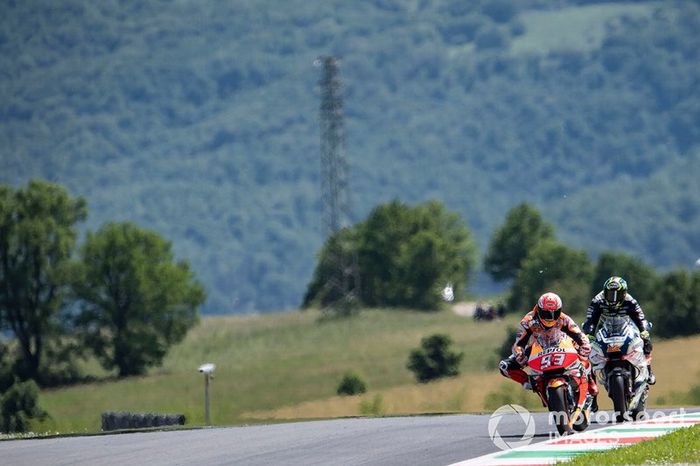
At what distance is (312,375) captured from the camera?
76.1 meters

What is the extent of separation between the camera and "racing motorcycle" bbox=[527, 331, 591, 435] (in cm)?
1920

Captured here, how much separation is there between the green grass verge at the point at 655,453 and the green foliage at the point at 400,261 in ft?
310

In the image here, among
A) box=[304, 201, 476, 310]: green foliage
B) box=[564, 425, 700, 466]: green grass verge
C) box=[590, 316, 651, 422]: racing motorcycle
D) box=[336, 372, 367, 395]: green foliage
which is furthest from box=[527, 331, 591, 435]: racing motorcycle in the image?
box=[304, 201, 476, 310]: green foliage

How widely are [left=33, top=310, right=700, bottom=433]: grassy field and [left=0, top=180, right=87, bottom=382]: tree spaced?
6.22 metres

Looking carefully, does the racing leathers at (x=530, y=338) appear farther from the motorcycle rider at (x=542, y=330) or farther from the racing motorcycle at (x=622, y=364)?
the racing motorcycle at (x=622, y=364)

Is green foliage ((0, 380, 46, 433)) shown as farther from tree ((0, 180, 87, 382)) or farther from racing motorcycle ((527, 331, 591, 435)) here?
tree ((0, 180, 87, 382))

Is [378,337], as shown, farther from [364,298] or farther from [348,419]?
[348,419]

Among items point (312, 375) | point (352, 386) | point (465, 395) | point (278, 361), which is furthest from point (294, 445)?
point (278, 361)

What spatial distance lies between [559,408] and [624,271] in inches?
3391

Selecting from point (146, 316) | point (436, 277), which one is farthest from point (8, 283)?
point (436, 277)

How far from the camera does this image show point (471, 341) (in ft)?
282

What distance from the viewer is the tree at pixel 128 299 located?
283 ft

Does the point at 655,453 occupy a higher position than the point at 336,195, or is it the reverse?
the point at 336,195

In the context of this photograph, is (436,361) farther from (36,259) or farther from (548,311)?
(548,311)
